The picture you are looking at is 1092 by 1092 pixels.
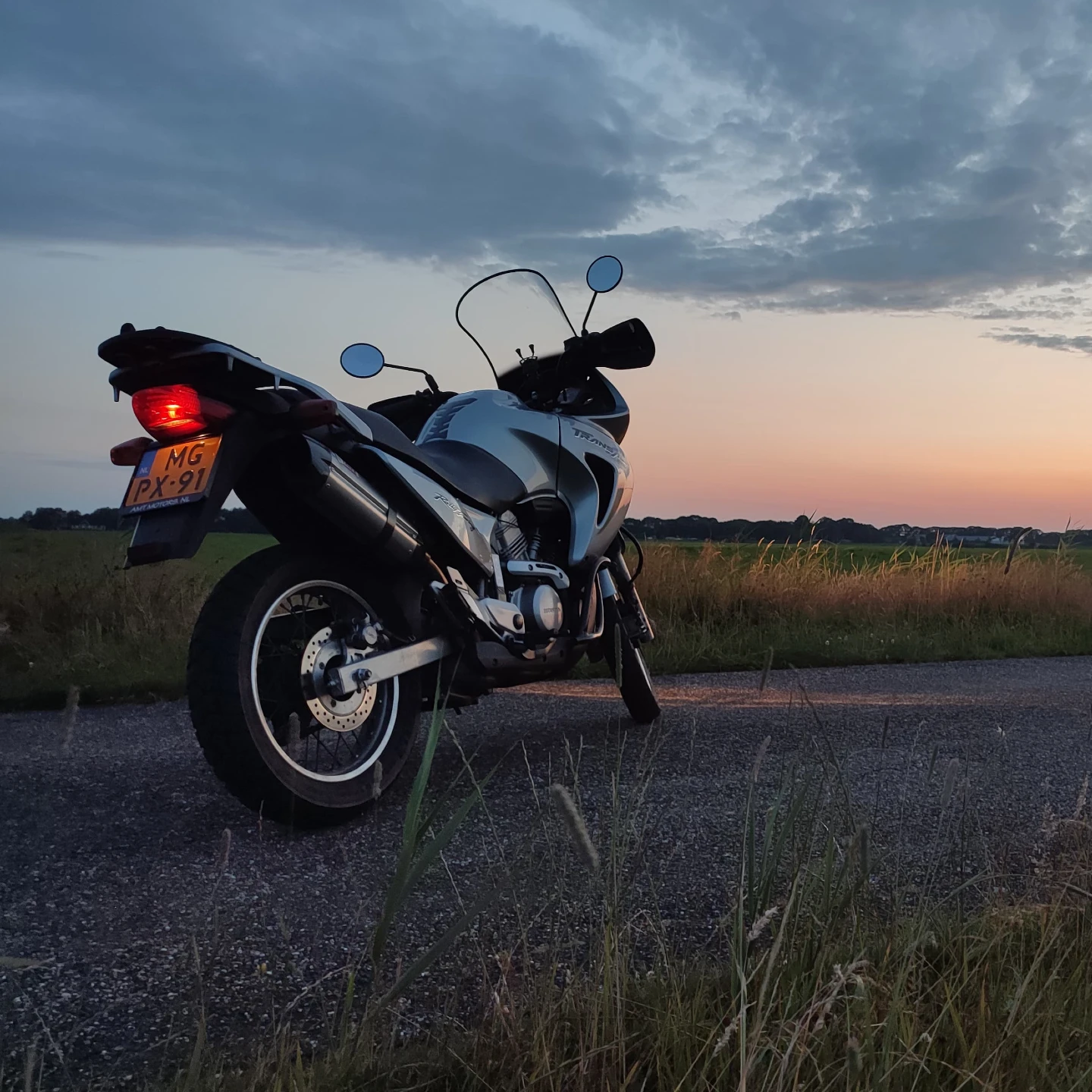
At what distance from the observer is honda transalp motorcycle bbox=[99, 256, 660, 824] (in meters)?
2.76

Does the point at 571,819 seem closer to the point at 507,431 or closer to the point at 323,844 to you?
the point at 323,844

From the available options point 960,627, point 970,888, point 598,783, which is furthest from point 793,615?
point 970,888

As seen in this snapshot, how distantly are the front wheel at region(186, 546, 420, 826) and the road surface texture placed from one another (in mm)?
164

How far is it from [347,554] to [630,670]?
6.00 feet

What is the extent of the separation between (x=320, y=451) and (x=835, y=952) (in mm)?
1903

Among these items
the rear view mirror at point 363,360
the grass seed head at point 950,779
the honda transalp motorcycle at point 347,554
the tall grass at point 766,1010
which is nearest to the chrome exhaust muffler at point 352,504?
the honda transalp motorcycle at point 347,554

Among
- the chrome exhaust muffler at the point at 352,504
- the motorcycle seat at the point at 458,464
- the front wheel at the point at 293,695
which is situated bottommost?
the front wheel at the point at 293,695

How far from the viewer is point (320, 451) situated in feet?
9.69

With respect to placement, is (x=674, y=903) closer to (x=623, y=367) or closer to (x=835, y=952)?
(x=835, y=952)

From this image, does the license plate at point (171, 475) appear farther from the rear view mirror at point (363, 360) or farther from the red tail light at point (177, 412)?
the rear view mirror at point (363, 360)

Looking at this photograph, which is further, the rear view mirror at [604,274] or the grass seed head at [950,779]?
the rear view mirror at [604,274]

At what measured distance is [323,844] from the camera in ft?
9.44

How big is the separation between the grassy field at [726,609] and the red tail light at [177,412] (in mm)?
3206

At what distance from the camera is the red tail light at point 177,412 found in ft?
9.00
